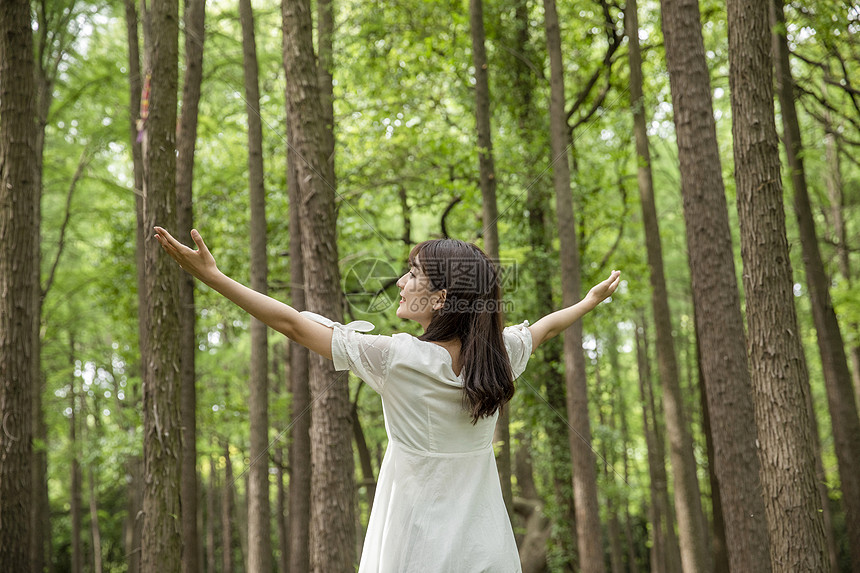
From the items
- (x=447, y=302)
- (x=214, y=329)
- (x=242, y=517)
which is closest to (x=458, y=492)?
(x=447, y=302)

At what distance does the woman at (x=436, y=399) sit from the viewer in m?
2.15

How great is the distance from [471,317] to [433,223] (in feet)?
50.7

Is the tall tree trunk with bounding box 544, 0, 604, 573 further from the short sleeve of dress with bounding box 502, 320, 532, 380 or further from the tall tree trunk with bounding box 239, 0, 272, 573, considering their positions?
Answer: the short sleeve of dress with bounding box 502, 320, 532, 380

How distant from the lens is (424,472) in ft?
7.30

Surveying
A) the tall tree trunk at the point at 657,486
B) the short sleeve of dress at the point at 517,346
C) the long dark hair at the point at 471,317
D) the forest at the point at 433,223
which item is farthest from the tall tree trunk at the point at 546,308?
the long dark hair at the point at 471,317

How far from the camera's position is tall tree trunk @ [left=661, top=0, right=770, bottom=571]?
241 inches

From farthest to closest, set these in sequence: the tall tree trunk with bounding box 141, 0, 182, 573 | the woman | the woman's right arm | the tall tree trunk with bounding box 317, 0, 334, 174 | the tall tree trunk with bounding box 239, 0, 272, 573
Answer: the tall tree trunk with bounding box 317, 0, 334, 174 < the tall tree trunk with bounding box 239, 0, 272, 573 < the tall tree trunk with bounding box 141, 0, 182, 573 < the woman < the woman's right arm

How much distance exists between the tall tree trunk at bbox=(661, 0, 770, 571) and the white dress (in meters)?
4.45

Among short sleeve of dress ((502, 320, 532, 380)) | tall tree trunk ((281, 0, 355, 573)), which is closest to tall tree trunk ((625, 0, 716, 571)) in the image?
tall tree trunk ((281, 0, 355, 573))

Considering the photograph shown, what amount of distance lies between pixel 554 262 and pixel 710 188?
6310mm

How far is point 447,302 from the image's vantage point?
7.60ft

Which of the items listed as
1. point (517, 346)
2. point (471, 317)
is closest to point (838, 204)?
point (517, 346)

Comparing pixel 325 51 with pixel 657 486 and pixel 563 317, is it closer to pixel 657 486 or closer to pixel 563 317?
pixel 657 486

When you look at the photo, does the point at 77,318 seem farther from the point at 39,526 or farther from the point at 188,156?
the point at 188,156
